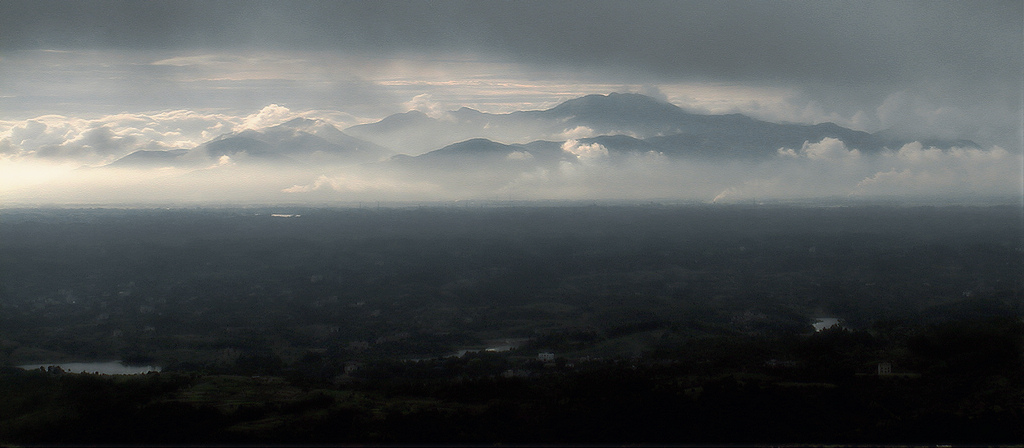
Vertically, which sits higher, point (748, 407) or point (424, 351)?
point (748, 407)

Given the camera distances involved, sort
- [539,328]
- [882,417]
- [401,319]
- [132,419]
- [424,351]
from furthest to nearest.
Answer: [401,319], [539,328], [424,351], [132,419], [882,417]

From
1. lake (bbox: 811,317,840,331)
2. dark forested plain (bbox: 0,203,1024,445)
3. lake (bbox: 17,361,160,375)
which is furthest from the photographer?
lake (bbox: 811,317,840,331)

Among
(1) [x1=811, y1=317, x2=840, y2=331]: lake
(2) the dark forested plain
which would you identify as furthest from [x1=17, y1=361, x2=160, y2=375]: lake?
(1) [x1=811, y1=317, x2=840, y2=331]: lake

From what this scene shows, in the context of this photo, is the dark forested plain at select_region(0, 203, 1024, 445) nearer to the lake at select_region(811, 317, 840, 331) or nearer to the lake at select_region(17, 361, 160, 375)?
the lake at select_region(811, 317, 840, 331)

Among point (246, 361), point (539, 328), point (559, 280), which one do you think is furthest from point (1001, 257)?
point (246, 361)

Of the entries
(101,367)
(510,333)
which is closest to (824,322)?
(510,333)

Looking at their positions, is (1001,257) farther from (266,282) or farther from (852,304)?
(266,282)

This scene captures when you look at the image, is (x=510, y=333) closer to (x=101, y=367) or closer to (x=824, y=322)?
(x=824, y=322)

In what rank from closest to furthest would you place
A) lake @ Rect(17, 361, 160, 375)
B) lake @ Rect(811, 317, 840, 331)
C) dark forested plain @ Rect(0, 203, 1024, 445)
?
1. dark forested plain @ Rect(0, 203, 1024, 445)
2. lake @ Rect(17, 361, 160, 375)
3. lake @ Rect(811, 317, 840, 331)
